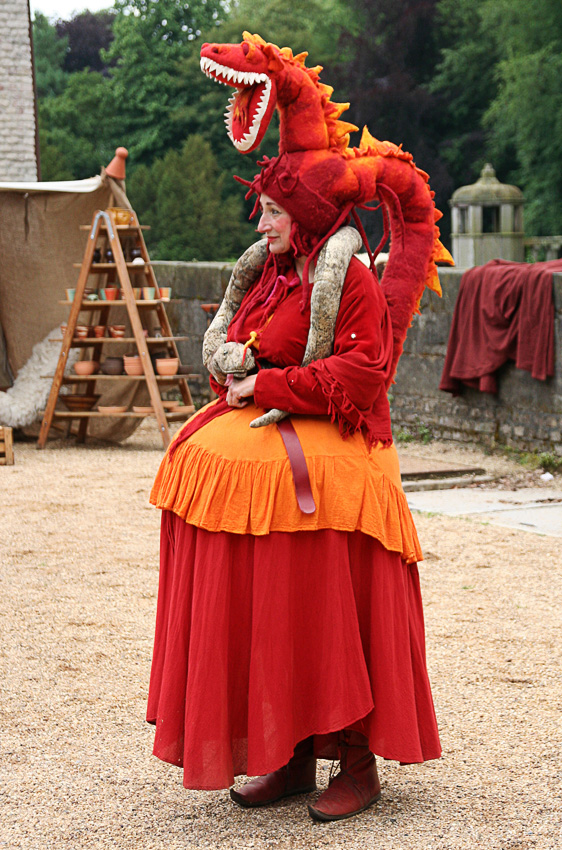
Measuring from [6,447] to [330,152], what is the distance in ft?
19.5

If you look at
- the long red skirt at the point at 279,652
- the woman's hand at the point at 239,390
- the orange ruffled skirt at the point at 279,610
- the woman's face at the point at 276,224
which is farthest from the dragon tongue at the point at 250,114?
the long red skirt at the point at 279,652

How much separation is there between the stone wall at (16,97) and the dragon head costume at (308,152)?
9.42 m

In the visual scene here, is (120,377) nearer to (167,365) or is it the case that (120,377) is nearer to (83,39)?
(167,365)

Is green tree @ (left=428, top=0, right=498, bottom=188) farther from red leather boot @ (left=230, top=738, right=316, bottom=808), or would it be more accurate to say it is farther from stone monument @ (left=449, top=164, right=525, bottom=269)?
red leather boot @ (left=230, top=738, right=316, bottom=808)

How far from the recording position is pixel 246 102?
2.42m

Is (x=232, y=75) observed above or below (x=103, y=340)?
above

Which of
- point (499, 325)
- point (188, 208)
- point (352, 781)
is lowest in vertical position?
point (352, 781)

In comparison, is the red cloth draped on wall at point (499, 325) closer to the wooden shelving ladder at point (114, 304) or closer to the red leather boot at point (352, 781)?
the wooden shelving ladder at point (114, 304)

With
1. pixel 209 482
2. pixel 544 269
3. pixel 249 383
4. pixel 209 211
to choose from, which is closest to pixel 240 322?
pixel 249 383

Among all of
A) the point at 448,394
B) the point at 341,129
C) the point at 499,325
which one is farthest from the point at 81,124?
the point at 341,129

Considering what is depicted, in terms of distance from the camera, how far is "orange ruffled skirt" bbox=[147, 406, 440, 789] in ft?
7.80

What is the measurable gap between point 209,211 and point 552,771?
3002cm

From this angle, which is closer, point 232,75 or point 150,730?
point 232,75

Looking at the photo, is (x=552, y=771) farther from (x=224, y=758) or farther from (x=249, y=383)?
(x=249, y=383)
